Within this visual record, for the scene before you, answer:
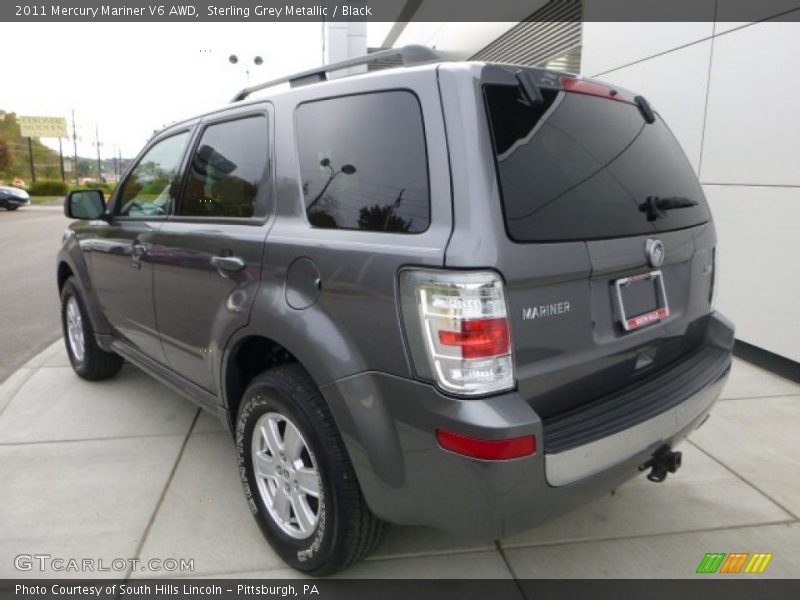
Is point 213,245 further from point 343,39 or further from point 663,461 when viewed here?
point 343,39

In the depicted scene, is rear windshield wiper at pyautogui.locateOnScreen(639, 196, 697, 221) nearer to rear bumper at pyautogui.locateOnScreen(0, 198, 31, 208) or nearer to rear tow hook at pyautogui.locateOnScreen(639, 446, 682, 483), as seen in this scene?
rear tow hook at pyautogui.locateOnScreen(639, 446, 682, 483)

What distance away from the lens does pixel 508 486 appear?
1.78 m

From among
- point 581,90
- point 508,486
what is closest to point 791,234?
point 581,90

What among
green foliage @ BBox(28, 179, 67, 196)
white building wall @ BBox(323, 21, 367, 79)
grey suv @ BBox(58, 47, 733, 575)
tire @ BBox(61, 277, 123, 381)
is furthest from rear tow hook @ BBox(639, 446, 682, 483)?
green foliage @ BBox(28, 179, 67, 196)

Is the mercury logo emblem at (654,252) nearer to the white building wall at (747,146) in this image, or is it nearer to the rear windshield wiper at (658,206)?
the rear windshield wiper at (658,206)

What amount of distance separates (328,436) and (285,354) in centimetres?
57

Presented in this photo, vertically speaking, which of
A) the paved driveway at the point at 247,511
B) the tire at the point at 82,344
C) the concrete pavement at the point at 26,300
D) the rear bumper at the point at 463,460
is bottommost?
the concrete pavement at the point at 26,300

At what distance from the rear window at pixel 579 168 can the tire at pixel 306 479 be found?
3.22ft

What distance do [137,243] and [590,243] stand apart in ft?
8.35

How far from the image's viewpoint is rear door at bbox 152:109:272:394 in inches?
101

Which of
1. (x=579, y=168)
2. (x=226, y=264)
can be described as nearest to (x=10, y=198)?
(x=226, y=264)

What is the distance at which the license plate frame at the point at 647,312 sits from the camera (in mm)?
2164

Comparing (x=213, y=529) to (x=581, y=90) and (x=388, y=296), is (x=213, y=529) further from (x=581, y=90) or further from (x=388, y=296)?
(x=581, y=90)

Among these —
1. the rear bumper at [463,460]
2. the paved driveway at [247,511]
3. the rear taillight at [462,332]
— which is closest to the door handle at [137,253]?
the paved driveway at [247,511]
